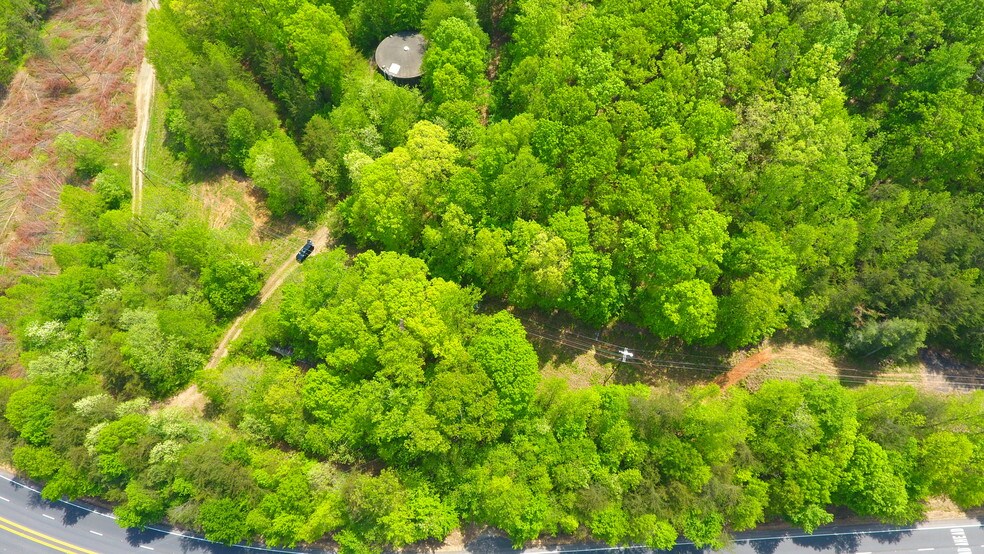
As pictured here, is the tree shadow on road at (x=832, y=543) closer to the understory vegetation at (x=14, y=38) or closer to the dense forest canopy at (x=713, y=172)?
the dense forest canopy at (x=713, y=172)

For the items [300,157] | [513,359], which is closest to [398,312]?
[513,359]

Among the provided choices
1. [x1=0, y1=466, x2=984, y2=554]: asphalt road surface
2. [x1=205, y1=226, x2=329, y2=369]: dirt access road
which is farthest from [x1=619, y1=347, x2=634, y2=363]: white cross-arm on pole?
[x1=205, y1=226, x2=329, y2=369]: dirt access road

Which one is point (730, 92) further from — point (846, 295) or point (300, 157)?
point (300, 157)

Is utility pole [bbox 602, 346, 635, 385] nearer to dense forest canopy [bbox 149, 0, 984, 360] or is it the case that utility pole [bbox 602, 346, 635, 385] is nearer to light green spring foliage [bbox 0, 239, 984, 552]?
dense forest canopy [bbox 149, 0, 984, 360]

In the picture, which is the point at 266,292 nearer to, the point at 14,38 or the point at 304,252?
the point at 304,252

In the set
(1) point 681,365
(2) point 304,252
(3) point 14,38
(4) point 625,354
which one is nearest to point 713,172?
(1) point 681,365
